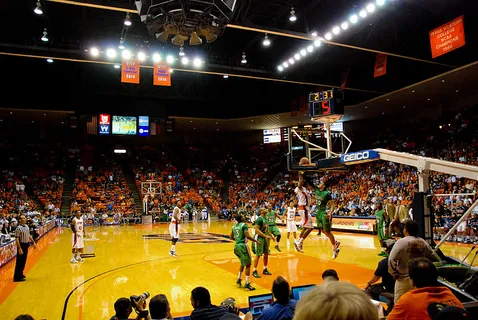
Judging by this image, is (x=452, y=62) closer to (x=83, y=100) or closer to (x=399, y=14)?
(x=399, y=14)

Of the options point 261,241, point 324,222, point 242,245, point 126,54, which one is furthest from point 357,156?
point 126,54

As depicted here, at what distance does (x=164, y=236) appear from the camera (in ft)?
63.6

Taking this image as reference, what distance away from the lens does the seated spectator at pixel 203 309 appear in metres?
3.53

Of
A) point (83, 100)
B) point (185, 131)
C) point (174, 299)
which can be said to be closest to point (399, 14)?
point (174, 299)

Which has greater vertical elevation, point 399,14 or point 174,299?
point 399,14

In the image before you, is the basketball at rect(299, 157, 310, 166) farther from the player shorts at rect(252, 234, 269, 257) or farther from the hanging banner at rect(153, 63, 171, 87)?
the hanging banner at rect(153, 63, 171, 87)

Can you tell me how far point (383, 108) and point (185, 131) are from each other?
18.7m

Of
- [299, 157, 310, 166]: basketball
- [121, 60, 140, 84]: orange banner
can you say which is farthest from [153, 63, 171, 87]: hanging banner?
[299, 157, 310, 166]: basketball

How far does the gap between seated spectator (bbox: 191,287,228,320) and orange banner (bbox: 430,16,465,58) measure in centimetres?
1284

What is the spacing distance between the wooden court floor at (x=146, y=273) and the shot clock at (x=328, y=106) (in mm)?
3712

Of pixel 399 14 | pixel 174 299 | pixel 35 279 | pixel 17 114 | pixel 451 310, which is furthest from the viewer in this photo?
pixel 17 114

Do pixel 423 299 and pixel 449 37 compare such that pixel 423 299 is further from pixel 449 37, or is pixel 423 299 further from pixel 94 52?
pixel 94 52

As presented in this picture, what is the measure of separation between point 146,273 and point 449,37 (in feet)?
40.8

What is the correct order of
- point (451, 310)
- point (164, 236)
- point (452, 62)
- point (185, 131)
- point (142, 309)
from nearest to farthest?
point (451, 310) → point (142, 309) → point (452, 62) → point (164, 236) → point (185, 131)
